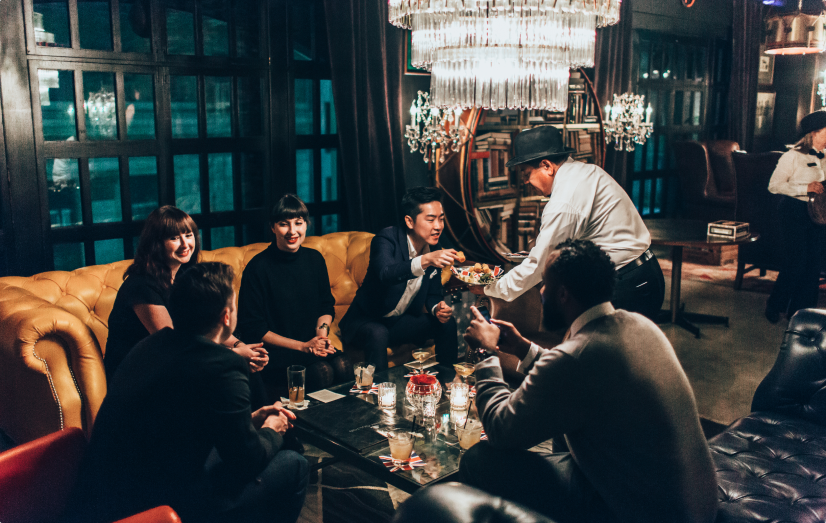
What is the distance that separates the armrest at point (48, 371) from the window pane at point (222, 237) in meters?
1.66

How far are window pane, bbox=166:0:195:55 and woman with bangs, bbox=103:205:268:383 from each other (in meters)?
1.49

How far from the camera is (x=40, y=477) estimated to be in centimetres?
170

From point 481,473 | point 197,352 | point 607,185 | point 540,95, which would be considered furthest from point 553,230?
point 197,352

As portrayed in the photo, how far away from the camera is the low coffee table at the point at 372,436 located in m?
2.01

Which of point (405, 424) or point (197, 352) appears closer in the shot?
point (197, 352)

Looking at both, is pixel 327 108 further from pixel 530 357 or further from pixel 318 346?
pixel 530 357

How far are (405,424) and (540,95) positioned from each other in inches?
53.4

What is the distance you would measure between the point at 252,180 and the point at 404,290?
141cm

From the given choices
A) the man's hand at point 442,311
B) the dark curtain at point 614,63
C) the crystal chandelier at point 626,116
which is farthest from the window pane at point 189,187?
the dark curtain at point 614,63

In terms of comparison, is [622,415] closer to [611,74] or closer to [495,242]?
[495,242]

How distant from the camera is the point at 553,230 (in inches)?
119

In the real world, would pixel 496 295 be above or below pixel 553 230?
below

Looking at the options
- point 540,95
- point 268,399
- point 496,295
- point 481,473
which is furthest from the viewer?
point 496,295

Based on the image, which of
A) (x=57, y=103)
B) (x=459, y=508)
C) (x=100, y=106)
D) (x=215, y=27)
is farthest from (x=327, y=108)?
(x=459, y=508)
